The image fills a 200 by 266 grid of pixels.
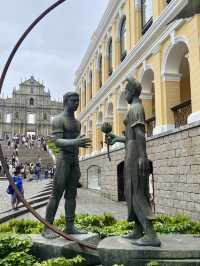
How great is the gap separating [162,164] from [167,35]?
16.3 feet

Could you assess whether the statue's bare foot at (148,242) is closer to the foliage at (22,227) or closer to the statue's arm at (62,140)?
the statue's arm at (62,140)

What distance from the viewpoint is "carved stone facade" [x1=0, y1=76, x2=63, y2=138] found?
75.4m

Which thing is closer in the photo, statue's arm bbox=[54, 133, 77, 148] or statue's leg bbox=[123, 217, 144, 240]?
statue's leg bbox=[123, 217, 144, 240]

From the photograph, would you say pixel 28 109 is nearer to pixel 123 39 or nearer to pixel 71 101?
pixel 123 39

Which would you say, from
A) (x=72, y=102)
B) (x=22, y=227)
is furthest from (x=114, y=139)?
(x=22, y=227)

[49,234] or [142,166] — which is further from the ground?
[142,166]

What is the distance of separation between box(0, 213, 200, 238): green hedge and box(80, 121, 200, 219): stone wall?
1.88 m

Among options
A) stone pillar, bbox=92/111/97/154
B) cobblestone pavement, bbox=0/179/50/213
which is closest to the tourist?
cobblestone pavement, bbox=0/179/50/213

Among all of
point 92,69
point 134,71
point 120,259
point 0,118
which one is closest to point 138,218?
point 120,259

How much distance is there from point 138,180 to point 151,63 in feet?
35.5

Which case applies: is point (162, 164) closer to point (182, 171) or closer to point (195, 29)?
point (182, 171)

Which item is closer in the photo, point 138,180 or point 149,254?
point 149,254

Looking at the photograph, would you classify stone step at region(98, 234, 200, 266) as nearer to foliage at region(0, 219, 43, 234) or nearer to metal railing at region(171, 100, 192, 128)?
foliage at region(0, 219, 43, 234)

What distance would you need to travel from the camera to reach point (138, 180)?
16.8 feet
